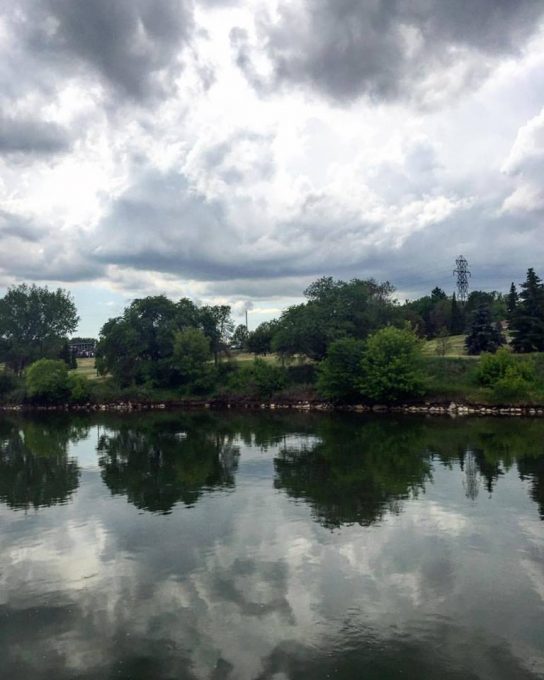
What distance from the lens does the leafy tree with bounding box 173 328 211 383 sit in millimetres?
77875

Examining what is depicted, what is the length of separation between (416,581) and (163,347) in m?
71.3

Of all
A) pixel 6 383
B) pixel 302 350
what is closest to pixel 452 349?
pixel 302 350

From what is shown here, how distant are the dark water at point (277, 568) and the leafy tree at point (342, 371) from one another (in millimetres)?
30349

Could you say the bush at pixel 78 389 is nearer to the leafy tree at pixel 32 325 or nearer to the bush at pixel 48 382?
the bush at pixel 48 382

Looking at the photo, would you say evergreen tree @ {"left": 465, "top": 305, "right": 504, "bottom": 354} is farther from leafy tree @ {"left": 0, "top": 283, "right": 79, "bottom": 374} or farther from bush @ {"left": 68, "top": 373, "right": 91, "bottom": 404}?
leafy tree @ {"left": 0, "top": 283, "right": 79, "bottom": 374}

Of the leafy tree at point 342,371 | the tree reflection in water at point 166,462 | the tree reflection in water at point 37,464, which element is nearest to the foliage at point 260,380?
the leafy tree at point 342,371

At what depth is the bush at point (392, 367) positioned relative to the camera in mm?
60812

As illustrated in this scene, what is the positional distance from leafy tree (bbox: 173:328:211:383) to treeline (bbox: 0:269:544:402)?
13 centimetres

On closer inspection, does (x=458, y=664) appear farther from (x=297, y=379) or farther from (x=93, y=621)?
(x=297, y=379)

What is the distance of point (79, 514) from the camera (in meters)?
23.6

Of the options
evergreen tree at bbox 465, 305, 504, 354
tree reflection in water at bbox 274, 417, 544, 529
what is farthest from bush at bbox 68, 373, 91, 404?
evergreen tree at bbox 465, 305, 504, 354

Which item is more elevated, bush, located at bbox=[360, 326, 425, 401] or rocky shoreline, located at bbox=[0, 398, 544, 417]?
bush, located at bbox=[360, 326, 425, 401]

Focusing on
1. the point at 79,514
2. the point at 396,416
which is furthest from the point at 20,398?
the point at 79,514

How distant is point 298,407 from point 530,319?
2902 centimetres
